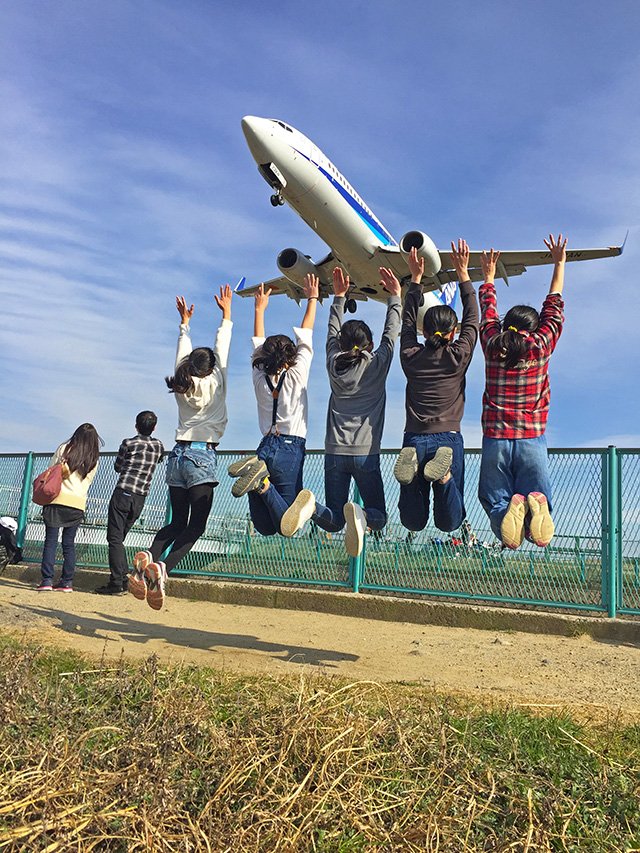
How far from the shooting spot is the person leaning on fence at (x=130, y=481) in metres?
8.16

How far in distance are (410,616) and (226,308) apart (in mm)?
4538

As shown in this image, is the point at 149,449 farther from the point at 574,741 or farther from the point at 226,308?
the point at 574,741

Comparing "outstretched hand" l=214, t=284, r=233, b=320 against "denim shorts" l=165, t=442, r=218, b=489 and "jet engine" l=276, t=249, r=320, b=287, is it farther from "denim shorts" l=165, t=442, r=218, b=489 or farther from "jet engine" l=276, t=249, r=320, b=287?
"jet engine" l=276, t=249, r=320, b=287

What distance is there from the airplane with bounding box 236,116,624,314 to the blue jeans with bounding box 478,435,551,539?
11.3 meters

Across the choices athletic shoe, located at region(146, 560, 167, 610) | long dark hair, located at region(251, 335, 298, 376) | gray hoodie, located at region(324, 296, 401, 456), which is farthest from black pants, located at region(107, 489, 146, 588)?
gray hoodie, located at region(324, 296, 401, 456)

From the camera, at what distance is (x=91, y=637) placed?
654cm

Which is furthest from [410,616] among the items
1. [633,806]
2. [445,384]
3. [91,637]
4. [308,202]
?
[308,202]

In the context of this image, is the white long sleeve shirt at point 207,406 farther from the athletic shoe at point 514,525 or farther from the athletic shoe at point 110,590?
the athletic shoe at point 110,590

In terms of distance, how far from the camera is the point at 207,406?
5.71 meters

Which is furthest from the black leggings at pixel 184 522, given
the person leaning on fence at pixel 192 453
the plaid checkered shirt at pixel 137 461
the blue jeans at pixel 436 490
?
the plaid checkered shirt at pixel 137 461

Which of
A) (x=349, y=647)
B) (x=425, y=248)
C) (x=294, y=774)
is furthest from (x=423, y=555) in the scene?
(x=425, y=248)

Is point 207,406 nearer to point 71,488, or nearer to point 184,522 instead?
point 184,522

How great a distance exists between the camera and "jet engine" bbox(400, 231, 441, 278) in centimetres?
1460

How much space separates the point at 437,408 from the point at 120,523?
568 cm
